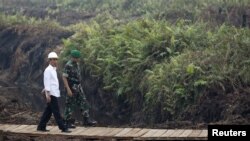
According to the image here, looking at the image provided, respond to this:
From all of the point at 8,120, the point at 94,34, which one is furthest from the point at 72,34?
the point at 8,120

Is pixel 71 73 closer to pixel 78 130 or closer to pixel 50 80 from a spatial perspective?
pixel 50 80

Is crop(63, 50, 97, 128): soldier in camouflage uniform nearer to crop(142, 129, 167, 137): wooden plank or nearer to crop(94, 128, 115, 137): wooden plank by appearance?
crop(94, 128, 115, 137): wooden plank

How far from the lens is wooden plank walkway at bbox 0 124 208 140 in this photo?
434 inches

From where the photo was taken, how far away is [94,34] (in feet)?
71.4

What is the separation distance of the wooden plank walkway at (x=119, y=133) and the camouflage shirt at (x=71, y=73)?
3.94ft

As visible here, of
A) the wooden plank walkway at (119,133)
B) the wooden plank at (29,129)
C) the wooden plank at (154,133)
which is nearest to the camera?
the wooden plank walkway at (119,133)

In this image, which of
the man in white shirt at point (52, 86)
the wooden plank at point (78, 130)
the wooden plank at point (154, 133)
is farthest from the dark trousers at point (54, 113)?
the wooden plank at point (154, 133)

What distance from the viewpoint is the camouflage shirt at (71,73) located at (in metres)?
12.2

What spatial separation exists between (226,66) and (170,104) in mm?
2110

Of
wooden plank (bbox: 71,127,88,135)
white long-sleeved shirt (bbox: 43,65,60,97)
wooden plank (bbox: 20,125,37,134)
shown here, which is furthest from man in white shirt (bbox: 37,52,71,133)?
wooden plank (bbox: 20,125,37,134)

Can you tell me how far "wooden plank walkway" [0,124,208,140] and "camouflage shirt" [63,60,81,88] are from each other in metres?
1.20

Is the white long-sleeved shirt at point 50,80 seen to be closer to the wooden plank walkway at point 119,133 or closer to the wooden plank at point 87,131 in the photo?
the wooden plank walkway at point 119,133

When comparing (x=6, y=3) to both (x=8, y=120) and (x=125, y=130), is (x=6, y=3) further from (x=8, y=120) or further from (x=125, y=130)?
(x=125, y=130)

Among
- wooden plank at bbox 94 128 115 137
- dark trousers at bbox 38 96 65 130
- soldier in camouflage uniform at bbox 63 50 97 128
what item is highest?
→ soldier in camouflage uniform at bbox 63 50 97 128
